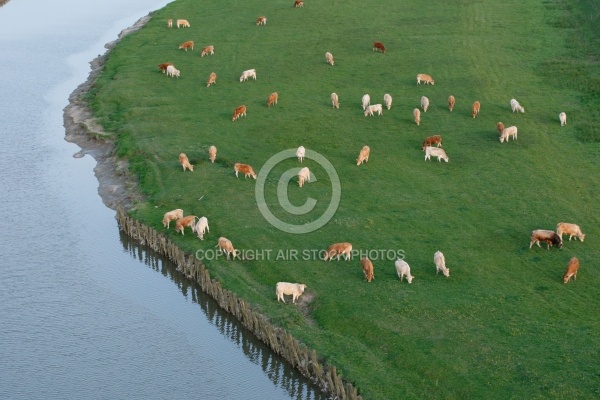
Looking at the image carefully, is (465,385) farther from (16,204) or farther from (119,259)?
(16,204)

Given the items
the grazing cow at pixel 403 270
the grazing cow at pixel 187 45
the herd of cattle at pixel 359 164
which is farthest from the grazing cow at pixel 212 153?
the grazing cow at pixel 187 45

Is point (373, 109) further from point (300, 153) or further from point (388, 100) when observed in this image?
point (300, 153)

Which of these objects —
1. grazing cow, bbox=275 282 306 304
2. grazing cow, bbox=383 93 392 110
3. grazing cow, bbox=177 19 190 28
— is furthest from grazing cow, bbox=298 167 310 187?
grazing cow, bbox=177 19 190 28

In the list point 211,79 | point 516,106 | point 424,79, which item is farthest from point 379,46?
point 516,106

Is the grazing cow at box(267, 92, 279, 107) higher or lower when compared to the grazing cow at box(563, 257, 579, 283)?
higher

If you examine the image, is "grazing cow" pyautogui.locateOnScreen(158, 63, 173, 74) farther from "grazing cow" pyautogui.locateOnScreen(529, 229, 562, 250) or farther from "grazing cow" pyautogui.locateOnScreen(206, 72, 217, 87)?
"grazing cow" pyautogui.locateOnScreen(529, 229, 562, 250)

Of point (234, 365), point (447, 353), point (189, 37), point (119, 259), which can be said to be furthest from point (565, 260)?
point (189, 37)
